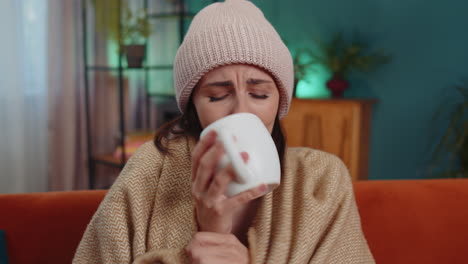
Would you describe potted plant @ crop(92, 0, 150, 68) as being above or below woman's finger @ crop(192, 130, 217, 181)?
above

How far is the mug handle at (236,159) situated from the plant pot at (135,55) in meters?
2.35

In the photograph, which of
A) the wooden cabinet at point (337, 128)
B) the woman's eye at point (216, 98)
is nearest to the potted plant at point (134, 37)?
the wooden cabinet at point (337, 128)

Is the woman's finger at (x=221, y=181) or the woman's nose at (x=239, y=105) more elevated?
the woman's nose at (x=239, y=105)

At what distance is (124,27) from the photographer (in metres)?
2.85

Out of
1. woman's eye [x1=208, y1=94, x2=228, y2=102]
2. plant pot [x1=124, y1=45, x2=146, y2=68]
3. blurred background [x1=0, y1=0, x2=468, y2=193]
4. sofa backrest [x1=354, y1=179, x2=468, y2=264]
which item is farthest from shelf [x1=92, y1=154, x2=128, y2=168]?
woman's eye [x1=208, y1=94, x2=228, y2=102]

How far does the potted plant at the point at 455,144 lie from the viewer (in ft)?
7.68

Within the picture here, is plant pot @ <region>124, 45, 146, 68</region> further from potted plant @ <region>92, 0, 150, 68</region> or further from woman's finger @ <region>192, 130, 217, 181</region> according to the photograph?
woman's finger @ <region>192, 130, 217, 181</region>

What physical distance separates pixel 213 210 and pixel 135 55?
7.66 feet

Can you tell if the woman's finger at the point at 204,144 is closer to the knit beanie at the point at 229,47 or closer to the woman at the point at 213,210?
the woman at the point at 213,210

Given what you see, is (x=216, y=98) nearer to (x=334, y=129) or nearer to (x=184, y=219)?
(x=184, y=219)

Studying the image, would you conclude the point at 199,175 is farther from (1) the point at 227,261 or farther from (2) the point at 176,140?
(2) the point at 176,140

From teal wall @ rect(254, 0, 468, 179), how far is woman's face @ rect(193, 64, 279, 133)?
2.28 meters

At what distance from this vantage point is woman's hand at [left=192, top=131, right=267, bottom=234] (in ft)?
1.89

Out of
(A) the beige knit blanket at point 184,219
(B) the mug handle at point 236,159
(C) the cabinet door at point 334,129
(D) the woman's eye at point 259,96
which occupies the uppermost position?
(D) the woman's eye at point 259,96
